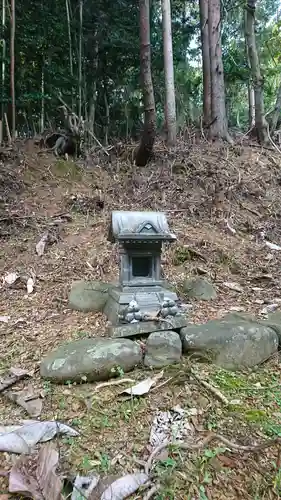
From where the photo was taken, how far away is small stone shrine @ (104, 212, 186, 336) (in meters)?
2.73

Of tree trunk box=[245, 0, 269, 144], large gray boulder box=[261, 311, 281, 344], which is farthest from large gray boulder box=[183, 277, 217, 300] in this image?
tree trunk box=[245, 0, 269, 144]

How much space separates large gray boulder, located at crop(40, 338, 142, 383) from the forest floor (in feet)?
0.27

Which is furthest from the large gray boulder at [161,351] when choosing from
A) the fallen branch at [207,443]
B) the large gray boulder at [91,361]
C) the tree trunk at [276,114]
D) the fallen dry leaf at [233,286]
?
the tree trunk at [276,114]

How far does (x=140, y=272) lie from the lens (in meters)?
3.01

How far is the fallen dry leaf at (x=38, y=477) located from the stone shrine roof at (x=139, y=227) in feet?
5.14

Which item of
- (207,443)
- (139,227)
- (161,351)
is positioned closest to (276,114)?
(139,227)

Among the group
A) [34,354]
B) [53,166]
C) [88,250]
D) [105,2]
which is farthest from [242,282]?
[105,2]

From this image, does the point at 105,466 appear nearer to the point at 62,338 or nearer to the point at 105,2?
the point at 62,338

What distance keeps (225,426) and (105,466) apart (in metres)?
0.72

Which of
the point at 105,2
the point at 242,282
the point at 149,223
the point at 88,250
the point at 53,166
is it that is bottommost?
the point at 242,282

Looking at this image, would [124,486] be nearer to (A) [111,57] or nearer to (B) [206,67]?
(B) [206,67]

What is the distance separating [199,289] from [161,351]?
1.30 meters

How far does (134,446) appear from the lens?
1809 mm

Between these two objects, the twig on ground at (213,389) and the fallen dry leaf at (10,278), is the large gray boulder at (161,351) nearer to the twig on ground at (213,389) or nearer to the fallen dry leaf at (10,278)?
the twig on ground at (213,389)
